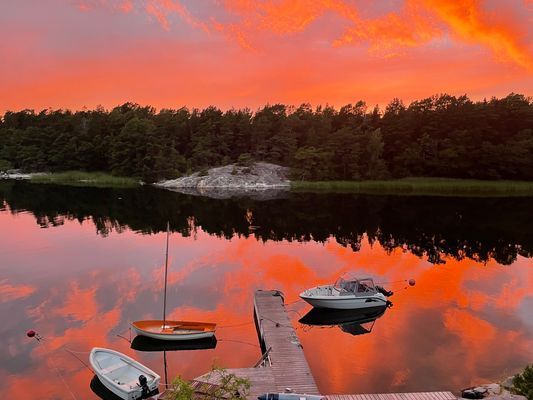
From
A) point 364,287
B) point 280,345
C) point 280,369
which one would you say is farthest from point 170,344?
point 364,287

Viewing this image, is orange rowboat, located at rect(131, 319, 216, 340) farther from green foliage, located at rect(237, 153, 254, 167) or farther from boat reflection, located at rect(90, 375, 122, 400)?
green foliage, located at rect(237, 153, 254, 167)

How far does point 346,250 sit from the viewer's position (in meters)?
49.4

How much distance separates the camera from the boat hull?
31223mm

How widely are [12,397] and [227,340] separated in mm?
11788

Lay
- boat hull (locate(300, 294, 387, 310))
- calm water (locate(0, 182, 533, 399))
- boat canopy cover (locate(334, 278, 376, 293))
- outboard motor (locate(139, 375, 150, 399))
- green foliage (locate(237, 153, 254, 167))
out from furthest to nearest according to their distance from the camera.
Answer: green foliage (locate(237, 153, 254, 167))
boat canopy cover (locate(334, 278, 376, 293))
boat hull (locate(300, 294, 387, 310))
calm water (locate(0, 182, 533, 399))
outboard motor (locate(139, 375, 150, 399))

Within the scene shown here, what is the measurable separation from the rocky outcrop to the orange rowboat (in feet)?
294

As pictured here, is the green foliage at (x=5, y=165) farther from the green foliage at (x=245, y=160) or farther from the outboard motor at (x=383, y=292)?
the outboard motor at (x=383, y=292)

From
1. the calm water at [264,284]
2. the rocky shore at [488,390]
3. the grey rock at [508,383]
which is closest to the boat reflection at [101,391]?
the calm water at [264,284]

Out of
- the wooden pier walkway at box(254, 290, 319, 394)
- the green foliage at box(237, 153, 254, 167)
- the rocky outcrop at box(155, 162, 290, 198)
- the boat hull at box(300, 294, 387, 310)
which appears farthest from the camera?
the green foliage at box(237, 153, 254, 167)

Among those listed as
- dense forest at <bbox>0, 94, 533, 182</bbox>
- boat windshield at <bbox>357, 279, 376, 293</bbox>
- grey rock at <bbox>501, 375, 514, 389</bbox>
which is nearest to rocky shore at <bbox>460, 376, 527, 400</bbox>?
grey rock at <bbox>501, 375, 514, 389</bbox>

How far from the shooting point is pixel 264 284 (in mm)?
37500

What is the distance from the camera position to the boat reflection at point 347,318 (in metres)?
29.3

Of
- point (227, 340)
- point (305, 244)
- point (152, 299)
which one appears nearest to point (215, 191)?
point (305, 244)

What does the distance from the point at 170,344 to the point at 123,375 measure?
16.5ft
